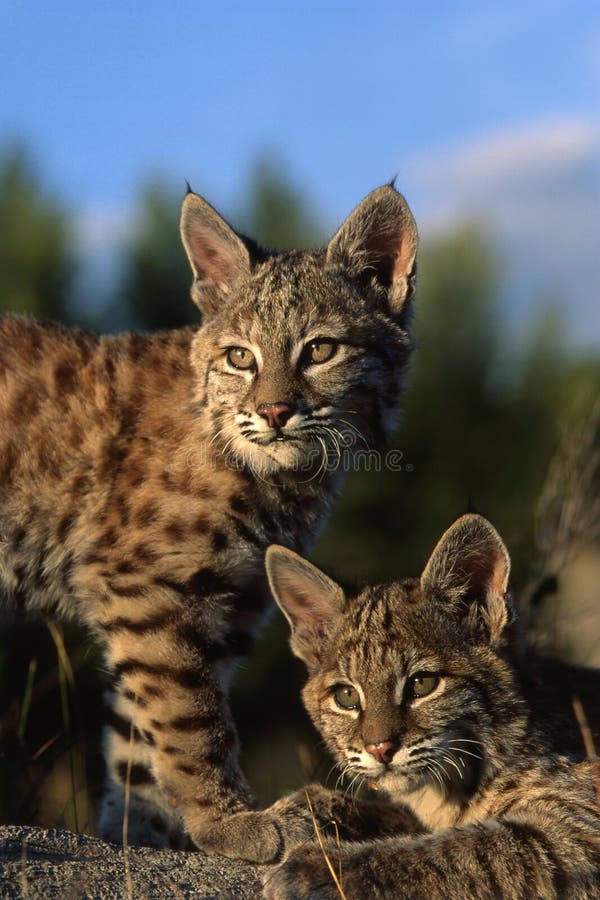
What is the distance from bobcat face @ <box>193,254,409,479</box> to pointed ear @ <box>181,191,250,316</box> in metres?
0.20

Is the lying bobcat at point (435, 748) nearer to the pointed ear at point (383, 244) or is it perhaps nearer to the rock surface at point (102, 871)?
the rock surface at point (102, 871)

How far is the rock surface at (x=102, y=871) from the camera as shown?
397cm

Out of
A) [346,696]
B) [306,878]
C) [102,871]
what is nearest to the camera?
[306,878]

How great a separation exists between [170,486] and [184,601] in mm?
608

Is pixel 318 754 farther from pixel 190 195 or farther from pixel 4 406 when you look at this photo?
pixel 190 195

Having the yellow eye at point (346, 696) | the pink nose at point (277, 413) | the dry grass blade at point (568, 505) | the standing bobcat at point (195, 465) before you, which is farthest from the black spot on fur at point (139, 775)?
the dry grass blade at point (568, 505)

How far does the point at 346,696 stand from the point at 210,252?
115 inches

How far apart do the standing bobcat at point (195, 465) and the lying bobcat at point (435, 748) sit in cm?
67

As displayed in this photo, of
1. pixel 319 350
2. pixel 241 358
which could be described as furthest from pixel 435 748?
pixel 241 358

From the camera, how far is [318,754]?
21.9 feet

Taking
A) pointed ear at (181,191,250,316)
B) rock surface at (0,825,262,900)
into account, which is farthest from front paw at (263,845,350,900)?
pointed ear at (181,191,250,316)

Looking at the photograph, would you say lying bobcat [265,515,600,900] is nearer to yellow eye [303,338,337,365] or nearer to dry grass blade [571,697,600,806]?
dry grass blade [571,697,600,806]

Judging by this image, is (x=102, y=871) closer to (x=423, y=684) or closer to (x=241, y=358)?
(x=423, y=684)

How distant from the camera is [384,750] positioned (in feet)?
14.7
